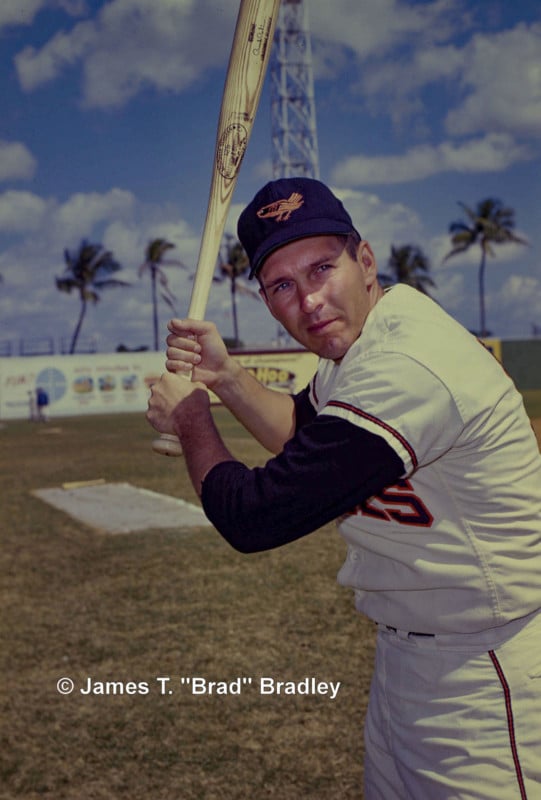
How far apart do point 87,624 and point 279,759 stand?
205 centimetres

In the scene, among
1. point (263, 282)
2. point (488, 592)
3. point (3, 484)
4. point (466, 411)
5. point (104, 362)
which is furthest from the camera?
point (104, 362)

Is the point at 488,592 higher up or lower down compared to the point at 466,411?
lower down

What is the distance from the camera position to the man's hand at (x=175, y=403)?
6.27 feet

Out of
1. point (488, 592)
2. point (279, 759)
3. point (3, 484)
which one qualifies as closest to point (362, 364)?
point (488, 592)

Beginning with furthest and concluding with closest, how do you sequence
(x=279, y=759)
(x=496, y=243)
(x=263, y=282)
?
(x=496, y=243)
(x=279, y=759)
(x=263, y=282)

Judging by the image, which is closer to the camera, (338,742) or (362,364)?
(362,364)

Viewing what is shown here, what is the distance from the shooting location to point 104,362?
103 ft

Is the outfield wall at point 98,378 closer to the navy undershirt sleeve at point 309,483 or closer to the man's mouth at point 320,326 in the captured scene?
the man's mouth at point 320,326

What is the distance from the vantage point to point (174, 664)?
427 cm

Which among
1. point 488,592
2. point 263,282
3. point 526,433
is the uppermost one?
point 263,282

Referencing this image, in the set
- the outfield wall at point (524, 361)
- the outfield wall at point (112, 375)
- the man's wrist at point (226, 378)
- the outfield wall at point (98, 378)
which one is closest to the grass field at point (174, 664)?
the man's wrist at point (226, 378)

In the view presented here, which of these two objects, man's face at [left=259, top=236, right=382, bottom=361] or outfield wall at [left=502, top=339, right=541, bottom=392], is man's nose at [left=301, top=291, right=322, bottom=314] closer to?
man's face at [left=259, top=236, right=382, bottom=361]

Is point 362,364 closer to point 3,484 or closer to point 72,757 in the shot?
point 72,757

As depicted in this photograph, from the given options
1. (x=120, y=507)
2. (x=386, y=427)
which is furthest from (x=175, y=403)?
(x=120, y=507)
